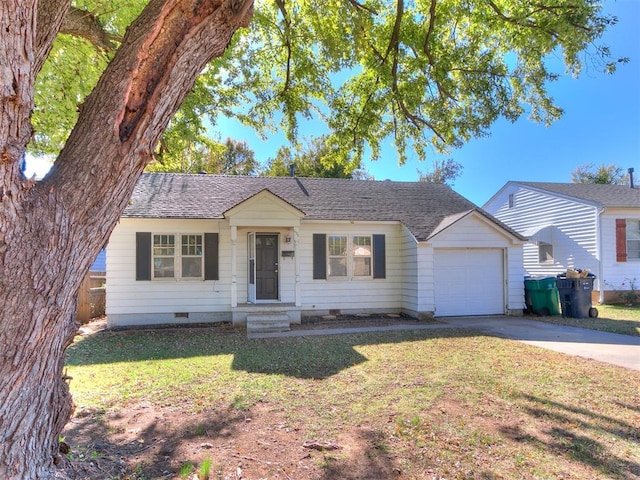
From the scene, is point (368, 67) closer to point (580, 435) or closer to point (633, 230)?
point (580, 435)

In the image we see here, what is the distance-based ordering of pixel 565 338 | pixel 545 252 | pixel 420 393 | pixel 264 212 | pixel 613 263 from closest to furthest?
1. pixel 420 393
2. pixel 565 338
3. pixel 264 212
4. pixel 613 263
5. pixel 545 252

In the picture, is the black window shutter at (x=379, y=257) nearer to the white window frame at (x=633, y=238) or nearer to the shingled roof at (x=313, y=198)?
the shingled roof at (x=313, y=198)

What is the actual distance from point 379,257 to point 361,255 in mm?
565

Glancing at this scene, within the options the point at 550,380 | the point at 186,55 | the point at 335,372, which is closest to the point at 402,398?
the point at 335,372

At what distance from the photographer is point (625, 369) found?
19.2ft

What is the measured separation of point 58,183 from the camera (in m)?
2.11

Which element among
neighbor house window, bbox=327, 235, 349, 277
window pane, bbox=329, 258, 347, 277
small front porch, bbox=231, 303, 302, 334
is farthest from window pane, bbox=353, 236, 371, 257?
small front porch, bbox=231, 303, 302, 334

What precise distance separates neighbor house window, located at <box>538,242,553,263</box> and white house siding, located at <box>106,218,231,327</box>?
1374cm

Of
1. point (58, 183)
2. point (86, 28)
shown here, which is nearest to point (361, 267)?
point (86, 28)

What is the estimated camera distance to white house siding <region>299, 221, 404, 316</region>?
11.4 metres

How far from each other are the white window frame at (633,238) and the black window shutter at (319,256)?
11824 millimetres

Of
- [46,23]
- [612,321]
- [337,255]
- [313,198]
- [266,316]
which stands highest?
[313,198]

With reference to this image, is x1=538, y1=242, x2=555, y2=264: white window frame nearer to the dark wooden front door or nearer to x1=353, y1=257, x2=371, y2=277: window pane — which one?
x1=353, y1=257, x2=371, y2=277: window pane

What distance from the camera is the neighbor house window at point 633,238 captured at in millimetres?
14352
